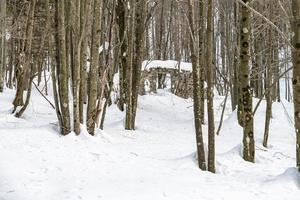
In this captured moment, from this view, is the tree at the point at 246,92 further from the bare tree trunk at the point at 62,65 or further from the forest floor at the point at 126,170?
the bare tree trunk at the point at 62,65

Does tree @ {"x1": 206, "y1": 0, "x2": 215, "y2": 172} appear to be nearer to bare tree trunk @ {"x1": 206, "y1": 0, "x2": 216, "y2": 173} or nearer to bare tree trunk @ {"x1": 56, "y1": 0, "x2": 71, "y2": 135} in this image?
bare tree trunk @ {"x1": 206, "y1": 0, "x2": 216, "y2": 173}

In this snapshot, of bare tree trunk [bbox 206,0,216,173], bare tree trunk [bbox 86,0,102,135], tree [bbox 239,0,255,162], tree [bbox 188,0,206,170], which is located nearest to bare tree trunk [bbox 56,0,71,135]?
bare tree trunk [bbox 86,0,102,135]

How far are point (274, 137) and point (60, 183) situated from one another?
7481mm

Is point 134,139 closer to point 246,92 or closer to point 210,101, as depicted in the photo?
point 246,92

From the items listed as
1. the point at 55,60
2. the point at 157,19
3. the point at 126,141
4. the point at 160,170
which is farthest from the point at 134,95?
the point at 157,19

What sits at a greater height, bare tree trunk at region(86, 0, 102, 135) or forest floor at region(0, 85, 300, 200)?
bare tree trunk at region(86, 0, 102, 135)

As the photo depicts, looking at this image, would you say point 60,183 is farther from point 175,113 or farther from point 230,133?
point 175,113

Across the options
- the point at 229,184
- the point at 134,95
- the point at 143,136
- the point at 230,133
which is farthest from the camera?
the point at 230,133

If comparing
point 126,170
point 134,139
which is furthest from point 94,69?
point 126,170

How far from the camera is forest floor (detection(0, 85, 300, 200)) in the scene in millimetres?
4480

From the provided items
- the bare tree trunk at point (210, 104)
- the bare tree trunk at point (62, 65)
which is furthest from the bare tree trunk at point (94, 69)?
the bare tree trunk at point (210, 104)

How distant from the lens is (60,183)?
183 inches

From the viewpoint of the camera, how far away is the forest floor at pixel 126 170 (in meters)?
4.48

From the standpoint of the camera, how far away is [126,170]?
5348 millimetres
